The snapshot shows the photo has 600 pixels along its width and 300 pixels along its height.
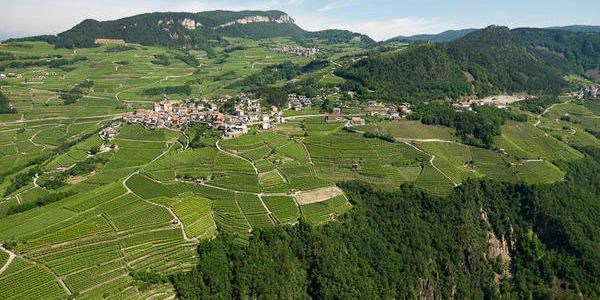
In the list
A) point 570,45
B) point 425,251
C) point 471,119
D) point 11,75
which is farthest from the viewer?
point 570,45

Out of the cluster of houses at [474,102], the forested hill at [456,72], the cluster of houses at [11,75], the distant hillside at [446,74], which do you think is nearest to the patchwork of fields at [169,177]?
the cluster of houses at [11,75]

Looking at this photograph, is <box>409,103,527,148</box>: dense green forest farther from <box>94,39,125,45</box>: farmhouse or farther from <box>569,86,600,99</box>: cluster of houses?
<box>94,39,125,45</box>: farmhouse

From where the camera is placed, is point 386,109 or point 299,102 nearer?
point 386,109

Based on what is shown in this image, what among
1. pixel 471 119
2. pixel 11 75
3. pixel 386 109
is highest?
pixel 11 75

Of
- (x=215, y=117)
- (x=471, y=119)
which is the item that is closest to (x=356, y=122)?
(x=471, y=119)

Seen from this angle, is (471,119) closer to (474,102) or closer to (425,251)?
(474,102)

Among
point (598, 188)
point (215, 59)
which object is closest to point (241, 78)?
point (215, 59)

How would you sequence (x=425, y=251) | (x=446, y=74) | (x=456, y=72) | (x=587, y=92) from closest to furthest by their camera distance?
1. (x=425, y=251)
2. (x=446, y=74)
3. (x=456, y=72)
4. (x=587, y=92)

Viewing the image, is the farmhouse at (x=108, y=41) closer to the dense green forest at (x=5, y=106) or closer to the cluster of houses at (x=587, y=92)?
the dense green forest at (x=5, y=106)
